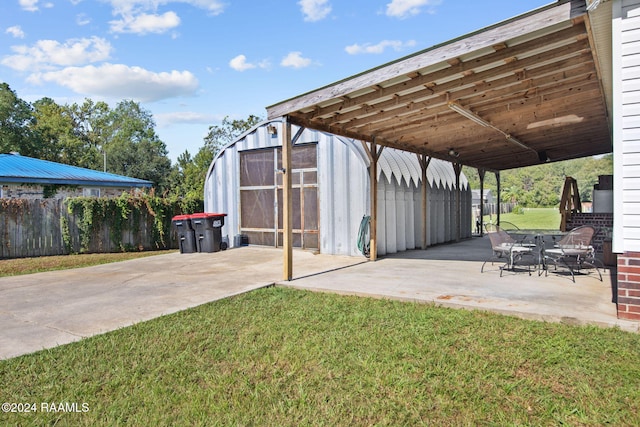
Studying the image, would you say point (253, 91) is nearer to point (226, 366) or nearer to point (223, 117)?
point (226, 366)

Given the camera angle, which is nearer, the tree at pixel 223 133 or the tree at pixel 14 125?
the tree at pixel 14 125

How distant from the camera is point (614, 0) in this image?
140 inches

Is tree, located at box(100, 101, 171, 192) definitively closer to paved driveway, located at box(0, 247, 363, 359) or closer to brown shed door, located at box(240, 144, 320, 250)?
brown shed door, located at box(240, 144, 320, 250)

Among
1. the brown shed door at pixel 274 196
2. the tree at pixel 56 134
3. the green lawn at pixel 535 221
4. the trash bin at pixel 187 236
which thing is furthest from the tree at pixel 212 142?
the green lawn at pixel 535 221

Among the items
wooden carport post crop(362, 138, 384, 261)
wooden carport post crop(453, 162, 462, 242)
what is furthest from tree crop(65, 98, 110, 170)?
wooden carport post crop(362, 138, 384, 261)

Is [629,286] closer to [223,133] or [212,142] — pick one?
[223,133]

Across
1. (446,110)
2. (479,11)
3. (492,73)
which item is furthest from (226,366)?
(479,11)

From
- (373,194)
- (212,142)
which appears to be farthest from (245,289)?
(212,142)

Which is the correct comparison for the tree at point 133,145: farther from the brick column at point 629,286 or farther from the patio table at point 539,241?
the brick column at point 629,286

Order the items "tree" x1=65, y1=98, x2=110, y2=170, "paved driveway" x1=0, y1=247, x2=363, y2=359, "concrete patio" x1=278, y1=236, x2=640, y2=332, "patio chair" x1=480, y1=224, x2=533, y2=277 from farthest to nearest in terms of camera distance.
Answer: "tree" x1=65, y1=98, x2=110, y2=170 → "patio chair" x1=480, y1=224, x2=533, y2=277 → "concrete patio" x1=278, y1=236, x2=640, y2=332 → "paved driveway" x1=0, y1=247, x2=363, y2=359

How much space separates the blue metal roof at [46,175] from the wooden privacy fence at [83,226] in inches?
185

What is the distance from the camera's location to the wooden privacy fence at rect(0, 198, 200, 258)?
33.7 ft

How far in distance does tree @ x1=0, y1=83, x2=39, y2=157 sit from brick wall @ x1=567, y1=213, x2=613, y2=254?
29.3 m

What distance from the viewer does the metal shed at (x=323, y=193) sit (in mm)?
9289
